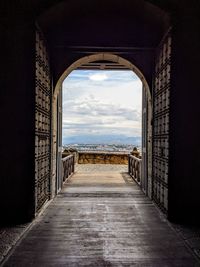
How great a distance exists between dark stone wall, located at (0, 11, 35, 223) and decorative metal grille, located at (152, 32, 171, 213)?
2.68 meters

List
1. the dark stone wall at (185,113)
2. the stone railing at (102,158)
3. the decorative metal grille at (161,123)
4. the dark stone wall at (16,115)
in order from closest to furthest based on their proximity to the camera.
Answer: the dark stone wall at (16,115) < the dark stone wall at (185,113) < the decorative metal grille at (161,123) < the stone railing at (102,158)

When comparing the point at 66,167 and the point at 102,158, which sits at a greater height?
the point at 66,167

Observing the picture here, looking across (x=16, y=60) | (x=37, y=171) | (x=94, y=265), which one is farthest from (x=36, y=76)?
(x=94, y=265)

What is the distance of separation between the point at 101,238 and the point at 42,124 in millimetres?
3061

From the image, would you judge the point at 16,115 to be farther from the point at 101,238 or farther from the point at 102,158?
the point at 102,158

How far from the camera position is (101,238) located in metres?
4.94

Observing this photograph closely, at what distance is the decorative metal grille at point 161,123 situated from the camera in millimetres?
6461

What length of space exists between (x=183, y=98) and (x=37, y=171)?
3240 mm

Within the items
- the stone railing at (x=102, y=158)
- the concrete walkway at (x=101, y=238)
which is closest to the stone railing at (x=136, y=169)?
the concrete walkway at (x=101, y=238)

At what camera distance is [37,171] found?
21.0ft

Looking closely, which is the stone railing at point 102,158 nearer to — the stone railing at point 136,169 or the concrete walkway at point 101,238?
the stone railing at point 136,169

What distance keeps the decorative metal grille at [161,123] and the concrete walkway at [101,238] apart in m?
0.46

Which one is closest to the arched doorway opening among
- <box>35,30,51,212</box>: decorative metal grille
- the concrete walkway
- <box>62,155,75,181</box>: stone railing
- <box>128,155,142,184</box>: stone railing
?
<box>35,30,51,212</box>: decorative metal grille

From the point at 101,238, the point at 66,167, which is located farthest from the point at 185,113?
the point at 66,167
